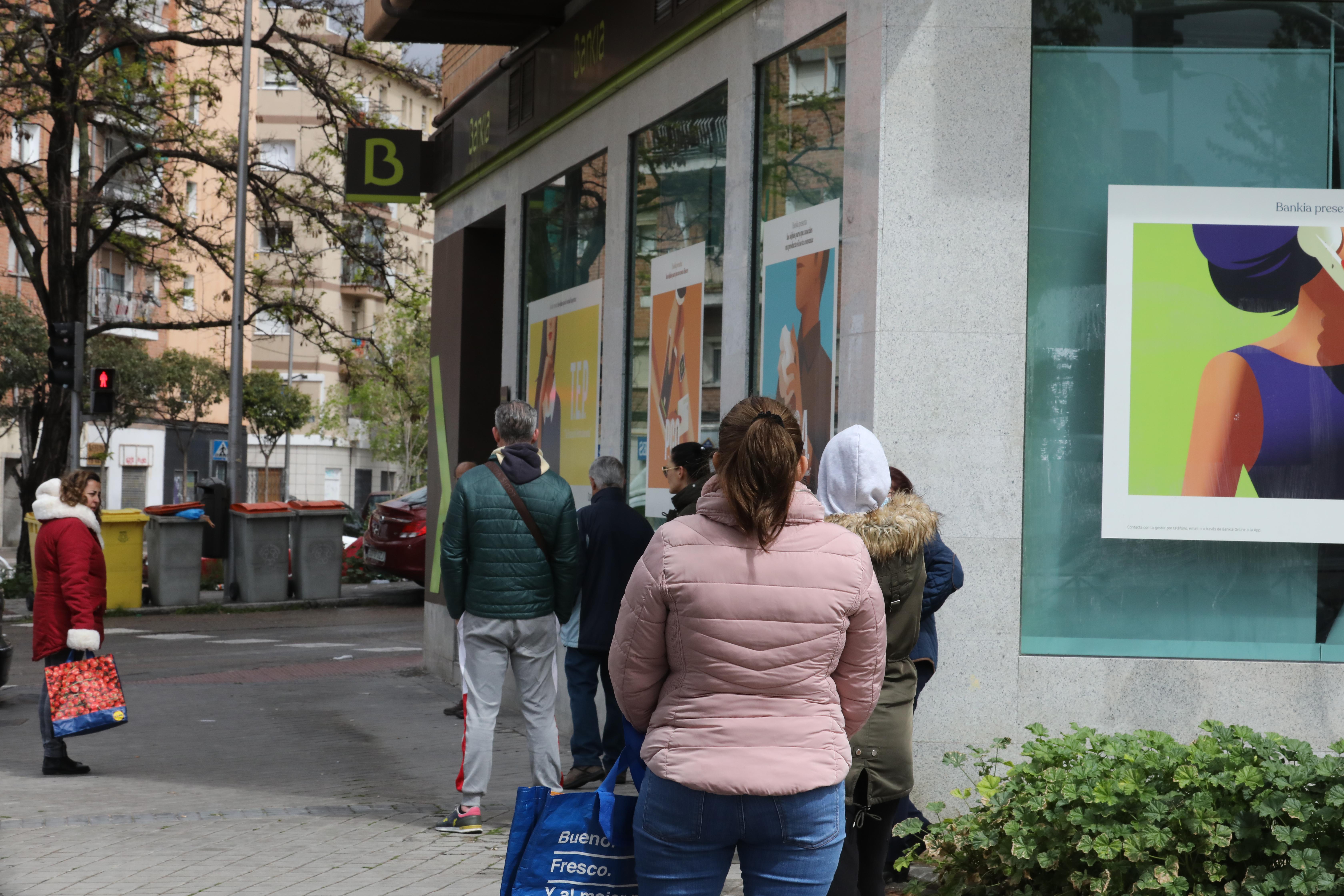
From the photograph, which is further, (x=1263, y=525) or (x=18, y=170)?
(x=18, y=170)

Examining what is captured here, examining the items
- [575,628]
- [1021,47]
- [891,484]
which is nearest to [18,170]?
[575,628]

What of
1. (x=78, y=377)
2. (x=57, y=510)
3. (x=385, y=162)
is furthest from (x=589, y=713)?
(x=78, y=377)

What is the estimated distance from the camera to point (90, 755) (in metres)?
8.89

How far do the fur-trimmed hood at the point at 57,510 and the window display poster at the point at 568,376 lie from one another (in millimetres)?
3034

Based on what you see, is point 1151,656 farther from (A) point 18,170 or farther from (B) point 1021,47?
(A) point 18,170

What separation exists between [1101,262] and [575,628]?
139 inches

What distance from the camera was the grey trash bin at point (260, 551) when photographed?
20188 mm

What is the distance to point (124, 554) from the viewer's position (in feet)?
62.5

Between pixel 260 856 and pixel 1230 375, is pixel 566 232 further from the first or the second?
pixel 260 856

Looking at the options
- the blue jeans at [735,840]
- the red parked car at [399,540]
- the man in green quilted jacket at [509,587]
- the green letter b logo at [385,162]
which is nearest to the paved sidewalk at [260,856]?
the man in green quilted jacket at [509,587]

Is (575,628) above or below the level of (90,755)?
above

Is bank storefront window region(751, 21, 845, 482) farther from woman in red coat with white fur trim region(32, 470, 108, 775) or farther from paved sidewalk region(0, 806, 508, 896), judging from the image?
woman in red coat with white fur trim region(32, 470, 108, 775)

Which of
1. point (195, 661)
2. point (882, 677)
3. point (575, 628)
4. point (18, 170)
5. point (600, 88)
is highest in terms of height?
point (18, 170)

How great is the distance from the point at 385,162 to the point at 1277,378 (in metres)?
9.05
